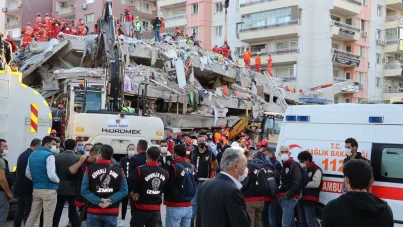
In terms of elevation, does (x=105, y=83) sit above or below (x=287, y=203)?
above

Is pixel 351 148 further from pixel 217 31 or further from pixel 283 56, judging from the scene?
pixel 217 31

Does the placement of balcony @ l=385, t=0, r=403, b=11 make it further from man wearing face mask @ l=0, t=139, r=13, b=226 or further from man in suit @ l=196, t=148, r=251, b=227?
man in suit @ l=196, t=148, r=251, b=227

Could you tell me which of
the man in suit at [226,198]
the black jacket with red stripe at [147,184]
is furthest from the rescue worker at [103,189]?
the man in suit at [226,198]

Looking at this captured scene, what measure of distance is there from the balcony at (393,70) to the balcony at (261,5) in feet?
41.8

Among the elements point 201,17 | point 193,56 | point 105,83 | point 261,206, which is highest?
point 201,17

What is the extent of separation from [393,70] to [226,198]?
50.3 m

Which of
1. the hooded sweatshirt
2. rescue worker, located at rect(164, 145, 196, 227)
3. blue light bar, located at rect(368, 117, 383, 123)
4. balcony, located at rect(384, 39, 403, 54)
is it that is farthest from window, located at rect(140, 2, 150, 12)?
the hooded sweatshirt

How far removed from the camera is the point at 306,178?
29.3 feet

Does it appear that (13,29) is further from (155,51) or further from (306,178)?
(306,178)

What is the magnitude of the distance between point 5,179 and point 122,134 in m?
5.92

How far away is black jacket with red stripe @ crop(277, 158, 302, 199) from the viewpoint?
9.02m

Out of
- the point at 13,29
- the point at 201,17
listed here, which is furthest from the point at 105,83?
the point at 13,29

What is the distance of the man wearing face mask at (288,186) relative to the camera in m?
9.03

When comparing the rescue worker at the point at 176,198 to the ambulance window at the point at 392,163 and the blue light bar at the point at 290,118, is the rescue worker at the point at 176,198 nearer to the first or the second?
the blue light bar at the point at 290,118
